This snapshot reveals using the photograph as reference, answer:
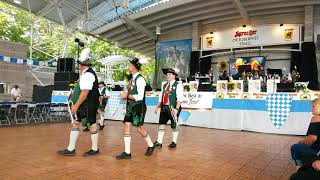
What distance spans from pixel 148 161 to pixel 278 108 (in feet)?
17.8

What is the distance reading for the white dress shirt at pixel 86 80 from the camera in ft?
16.4

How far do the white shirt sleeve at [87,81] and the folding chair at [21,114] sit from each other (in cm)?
645

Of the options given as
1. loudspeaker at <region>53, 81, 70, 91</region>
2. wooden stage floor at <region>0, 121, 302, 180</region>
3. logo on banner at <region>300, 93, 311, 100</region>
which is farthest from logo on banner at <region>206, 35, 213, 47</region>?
wooden stage floor at <region>0, 121, 302, 180</region>

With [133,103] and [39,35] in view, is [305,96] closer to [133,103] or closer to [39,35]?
[133,103]

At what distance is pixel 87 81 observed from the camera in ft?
16.5

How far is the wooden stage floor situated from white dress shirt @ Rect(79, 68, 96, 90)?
1.22m

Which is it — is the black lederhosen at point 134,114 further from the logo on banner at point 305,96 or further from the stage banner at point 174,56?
the stage banner at point 174,56

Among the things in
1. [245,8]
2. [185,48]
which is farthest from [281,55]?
[185,48]

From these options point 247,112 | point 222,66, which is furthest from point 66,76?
point 222,66

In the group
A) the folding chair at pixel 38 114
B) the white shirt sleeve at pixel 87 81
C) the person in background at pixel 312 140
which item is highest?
the white shirt sleeve at pixel 87 81

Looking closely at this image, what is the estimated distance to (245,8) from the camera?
51.2ft

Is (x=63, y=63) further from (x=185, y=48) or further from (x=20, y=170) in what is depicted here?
(x=20, y=170)

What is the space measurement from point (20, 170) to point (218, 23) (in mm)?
15992

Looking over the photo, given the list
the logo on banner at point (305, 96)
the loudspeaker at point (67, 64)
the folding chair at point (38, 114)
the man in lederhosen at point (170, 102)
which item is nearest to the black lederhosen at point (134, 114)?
the man in lederhosen at point (170, 102)
